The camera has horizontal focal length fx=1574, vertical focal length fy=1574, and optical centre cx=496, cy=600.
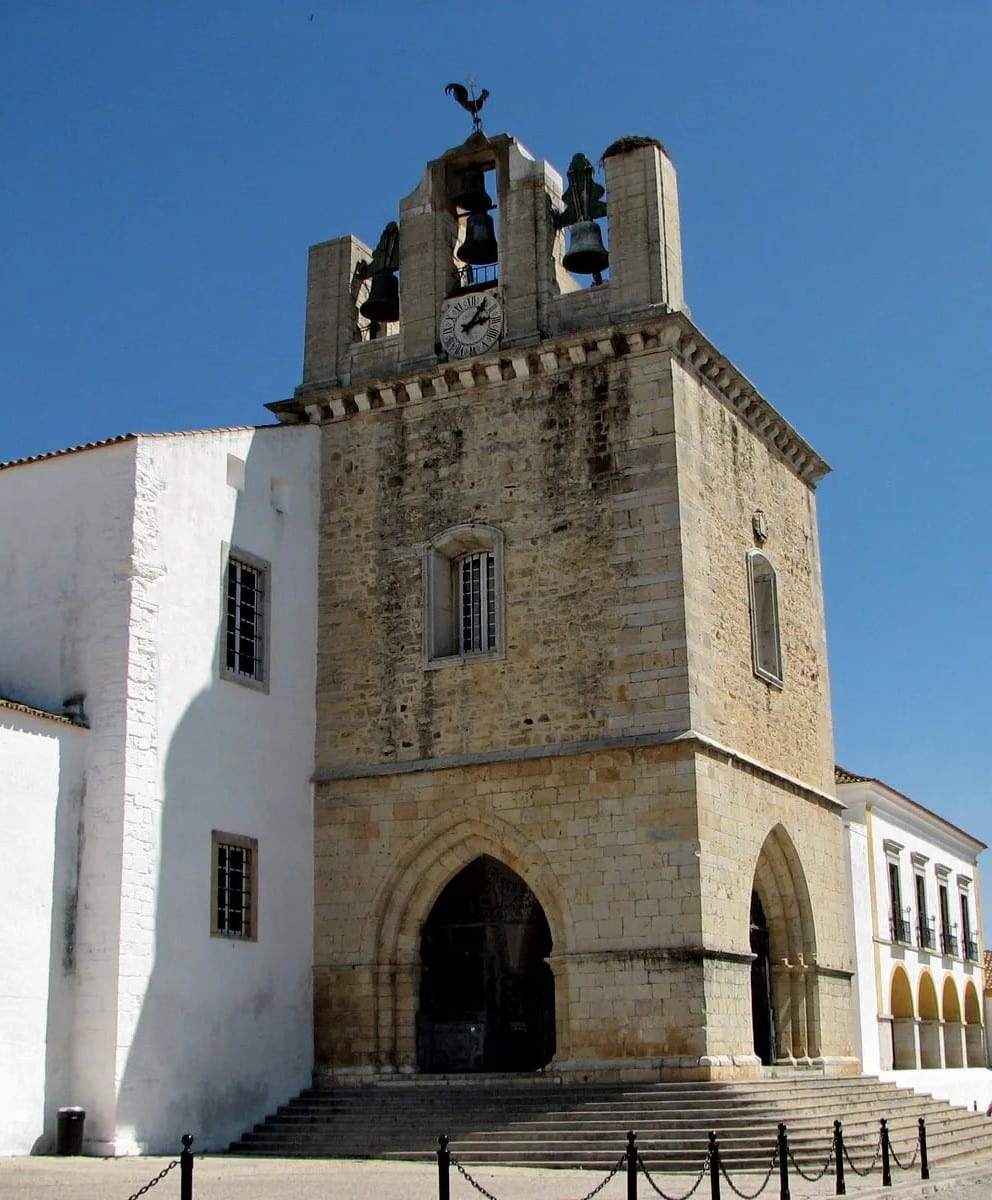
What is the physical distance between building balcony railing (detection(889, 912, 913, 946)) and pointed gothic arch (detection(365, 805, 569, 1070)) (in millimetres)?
11540

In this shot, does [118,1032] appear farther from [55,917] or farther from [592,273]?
[592,273]

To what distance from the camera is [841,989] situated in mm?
21000

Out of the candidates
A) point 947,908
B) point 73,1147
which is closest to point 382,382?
point 73,1147

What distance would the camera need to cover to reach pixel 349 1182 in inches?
542

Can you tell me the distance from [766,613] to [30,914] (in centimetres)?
1038

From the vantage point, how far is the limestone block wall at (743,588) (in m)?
18.6

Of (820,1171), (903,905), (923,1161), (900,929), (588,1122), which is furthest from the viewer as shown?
(903,905)

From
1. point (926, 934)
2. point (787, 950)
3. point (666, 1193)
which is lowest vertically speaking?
point (666, 1193)

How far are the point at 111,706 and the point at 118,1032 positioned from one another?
334 centimetres

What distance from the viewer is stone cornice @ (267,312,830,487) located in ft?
62.8

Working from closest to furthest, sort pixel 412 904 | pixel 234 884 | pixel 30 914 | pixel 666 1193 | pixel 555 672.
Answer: pixel 666 1193, pixel 30 914, pixel 234 884, pixel 555 672, pixel 412 904

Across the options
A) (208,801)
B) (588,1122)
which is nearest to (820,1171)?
(588,1122)

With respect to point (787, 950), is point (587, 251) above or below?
above

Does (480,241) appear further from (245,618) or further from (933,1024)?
(933,1024)
